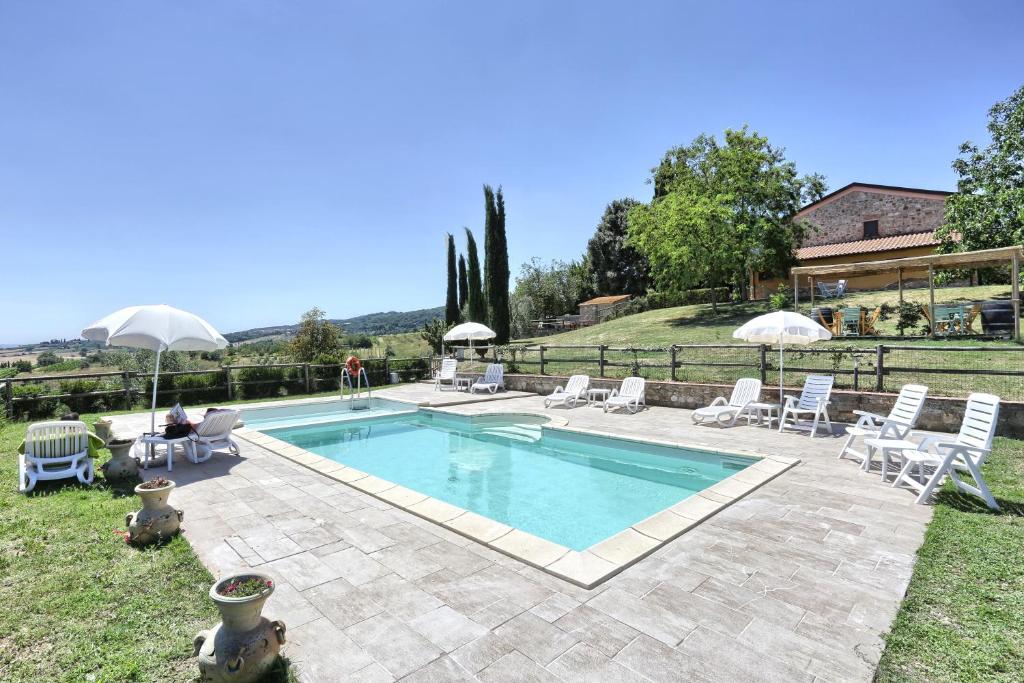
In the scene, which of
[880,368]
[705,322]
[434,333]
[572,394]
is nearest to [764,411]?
[880,368]

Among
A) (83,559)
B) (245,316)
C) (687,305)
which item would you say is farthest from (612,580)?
(245,316)

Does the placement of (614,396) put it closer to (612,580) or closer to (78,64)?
(612,580)

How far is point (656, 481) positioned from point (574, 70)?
1078cm

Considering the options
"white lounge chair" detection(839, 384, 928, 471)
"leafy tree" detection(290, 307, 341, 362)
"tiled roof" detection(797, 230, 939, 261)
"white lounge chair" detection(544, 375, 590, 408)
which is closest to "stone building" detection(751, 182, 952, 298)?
"tiled roof" detection(797, 230, 939, 261)

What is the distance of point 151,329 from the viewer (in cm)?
637

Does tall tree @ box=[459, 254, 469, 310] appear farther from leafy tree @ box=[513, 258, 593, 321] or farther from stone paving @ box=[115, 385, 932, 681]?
stone paving @ box=[115, 385, 932, 681]

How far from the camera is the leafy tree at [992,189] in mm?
18781

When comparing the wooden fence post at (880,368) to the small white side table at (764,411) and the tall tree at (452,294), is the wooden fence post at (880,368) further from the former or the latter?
the tall tree at (452,294)

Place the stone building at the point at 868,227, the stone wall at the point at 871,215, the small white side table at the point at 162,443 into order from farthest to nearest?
the stone wall at the point at 871,215 < the stone building at the point at 868,227 < the small white side table at the point at 162,443

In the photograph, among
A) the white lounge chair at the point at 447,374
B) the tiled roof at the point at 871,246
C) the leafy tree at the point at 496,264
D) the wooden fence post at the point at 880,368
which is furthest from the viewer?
the tiled roof at the point at 871,246

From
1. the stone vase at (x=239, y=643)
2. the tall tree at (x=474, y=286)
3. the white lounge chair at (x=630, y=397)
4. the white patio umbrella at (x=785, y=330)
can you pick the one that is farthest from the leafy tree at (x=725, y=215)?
the stone vase at (x=239, y=643)

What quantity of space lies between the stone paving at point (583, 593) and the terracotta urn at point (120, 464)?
1.71 m

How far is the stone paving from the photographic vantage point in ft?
7.80

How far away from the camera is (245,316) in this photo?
29656 mm
